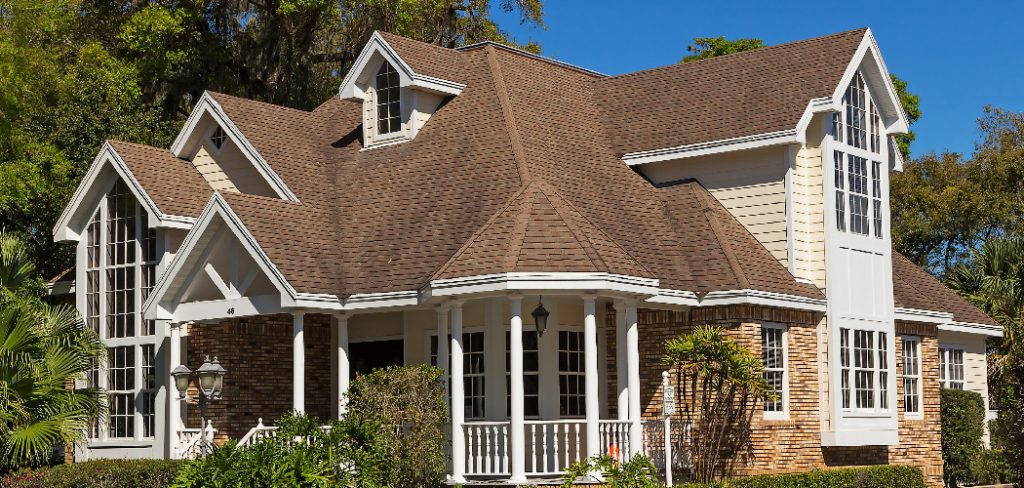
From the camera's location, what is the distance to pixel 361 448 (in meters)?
21.0

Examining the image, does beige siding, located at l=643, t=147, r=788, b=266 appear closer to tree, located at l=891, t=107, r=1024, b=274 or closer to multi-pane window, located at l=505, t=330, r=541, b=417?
multi-pane window, located at l=505, t=330, r=541, b=417

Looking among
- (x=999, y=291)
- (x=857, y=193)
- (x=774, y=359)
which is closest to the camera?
(x=774, y=359)

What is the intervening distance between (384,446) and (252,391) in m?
6.14

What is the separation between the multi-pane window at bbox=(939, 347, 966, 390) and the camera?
34.4 metres

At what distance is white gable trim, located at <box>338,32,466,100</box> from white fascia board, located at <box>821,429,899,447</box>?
33.6ft

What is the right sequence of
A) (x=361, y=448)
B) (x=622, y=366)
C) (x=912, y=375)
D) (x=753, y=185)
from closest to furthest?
(x=361, y=448) → (x=622, y=366) → (x=753, y=185) → (x=912, y=375)

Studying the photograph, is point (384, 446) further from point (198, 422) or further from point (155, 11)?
point (155, 11)

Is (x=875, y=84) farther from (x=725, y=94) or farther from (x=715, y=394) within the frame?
(x=715, y=394)

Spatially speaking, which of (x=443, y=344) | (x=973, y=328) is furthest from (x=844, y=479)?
(x=973, y=328)

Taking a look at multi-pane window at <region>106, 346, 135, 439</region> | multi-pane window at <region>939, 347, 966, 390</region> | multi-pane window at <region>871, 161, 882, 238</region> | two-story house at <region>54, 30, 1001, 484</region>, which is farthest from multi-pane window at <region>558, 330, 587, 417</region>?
multi-pane window at <region>939, 347, 966, 390</region>

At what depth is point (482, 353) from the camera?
987 inches

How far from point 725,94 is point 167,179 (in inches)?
461

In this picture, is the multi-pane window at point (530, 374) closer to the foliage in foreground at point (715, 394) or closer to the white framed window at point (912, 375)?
the foliage in foreground at point (715, 394)

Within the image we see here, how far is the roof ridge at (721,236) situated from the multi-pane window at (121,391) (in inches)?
464
